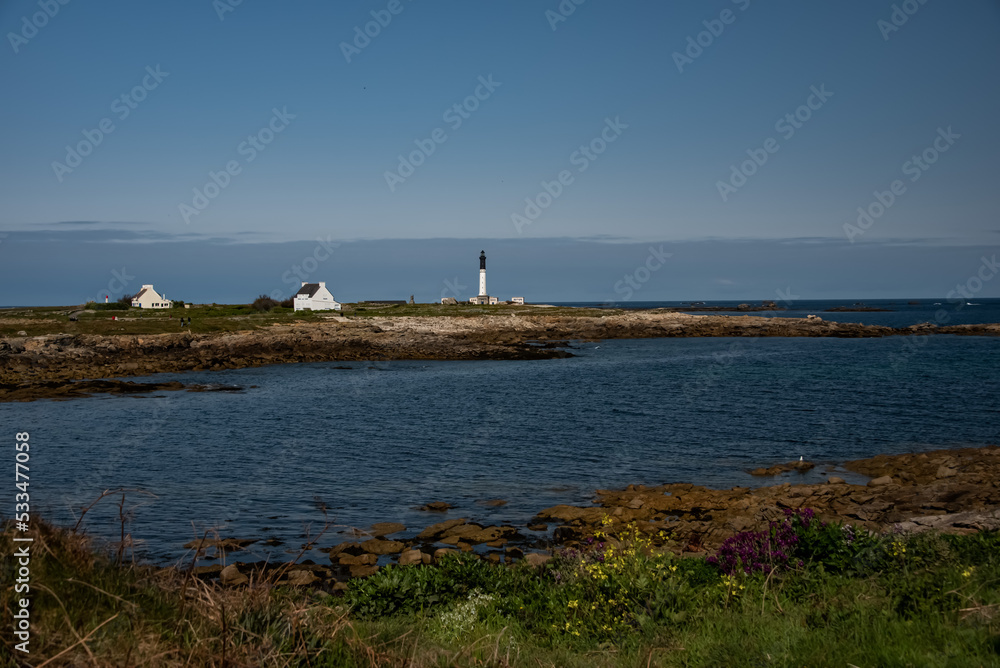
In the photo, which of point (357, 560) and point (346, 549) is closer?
point (357, 560)

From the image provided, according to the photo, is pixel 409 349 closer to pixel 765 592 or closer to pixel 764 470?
pixel 764 470

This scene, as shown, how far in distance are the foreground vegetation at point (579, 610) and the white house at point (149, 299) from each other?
4136 inches

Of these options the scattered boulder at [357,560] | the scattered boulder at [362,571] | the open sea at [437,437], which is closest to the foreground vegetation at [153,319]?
the open sea at [437,437]

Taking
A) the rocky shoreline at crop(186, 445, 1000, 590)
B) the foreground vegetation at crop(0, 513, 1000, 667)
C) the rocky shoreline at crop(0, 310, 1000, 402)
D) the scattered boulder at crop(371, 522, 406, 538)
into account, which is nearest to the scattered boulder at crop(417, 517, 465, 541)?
the rocky shoreline at crop(186, 445, 1000, 590)

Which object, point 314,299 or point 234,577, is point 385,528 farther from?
point 314,299

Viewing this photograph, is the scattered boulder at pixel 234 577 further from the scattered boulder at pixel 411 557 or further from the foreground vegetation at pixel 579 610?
the foreground vegetation at pixel 579 610

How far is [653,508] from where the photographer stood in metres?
17.3

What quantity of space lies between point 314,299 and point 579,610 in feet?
312

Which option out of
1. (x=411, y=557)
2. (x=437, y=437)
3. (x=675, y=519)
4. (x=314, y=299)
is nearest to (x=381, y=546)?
(x=411, y=557)

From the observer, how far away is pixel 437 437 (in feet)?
95.1

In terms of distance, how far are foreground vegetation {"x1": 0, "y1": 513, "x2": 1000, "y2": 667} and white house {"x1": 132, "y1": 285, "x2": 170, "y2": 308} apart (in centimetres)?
→ 10506

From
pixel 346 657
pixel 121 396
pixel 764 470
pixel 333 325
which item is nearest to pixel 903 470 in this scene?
pixel 764 470

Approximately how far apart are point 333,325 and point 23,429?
1912 inches

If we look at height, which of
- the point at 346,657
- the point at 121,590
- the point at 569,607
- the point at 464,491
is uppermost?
the point at 121,590
